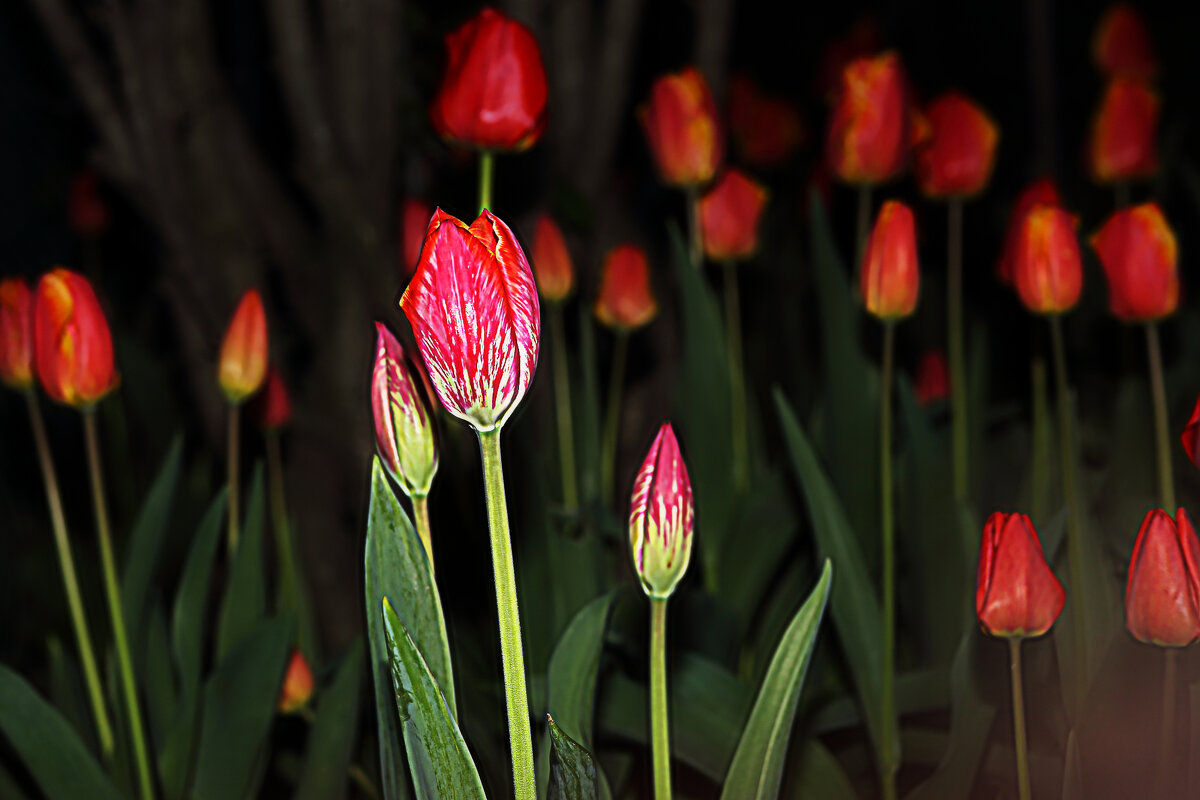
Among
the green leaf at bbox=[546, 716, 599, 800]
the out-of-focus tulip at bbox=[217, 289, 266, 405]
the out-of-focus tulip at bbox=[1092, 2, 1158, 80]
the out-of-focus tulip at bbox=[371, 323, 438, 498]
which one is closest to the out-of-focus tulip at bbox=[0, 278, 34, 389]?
the out-of-focus tulip at bbox=[217, 289, 266, 405]

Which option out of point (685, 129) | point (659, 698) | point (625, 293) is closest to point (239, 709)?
point (659, 698)

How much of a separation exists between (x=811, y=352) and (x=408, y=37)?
0.62m

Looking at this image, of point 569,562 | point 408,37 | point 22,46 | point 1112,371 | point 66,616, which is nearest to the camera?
point 569,562

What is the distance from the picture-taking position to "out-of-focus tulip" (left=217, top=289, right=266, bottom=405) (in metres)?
0.71

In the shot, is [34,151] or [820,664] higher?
[34,151]

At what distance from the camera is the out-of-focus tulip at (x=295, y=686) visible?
27.7 inches

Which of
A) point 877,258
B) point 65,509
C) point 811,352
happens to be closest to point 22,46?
point 65,509

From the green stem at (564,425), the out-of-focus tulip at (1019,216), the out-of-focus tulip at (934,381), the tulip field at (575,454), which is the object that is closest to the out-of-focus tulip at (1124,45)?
the tulip field at (575,454)

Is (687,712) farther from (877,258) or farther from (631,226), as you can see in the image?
(631,226)

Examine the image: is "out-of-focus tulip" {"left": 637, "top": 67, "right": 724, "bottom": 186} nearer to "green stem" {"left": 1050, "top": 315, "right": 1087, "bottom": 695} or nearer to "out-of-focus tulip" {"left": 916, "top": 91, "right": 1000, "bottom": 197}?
"out-of-focus tulip" {"left": 916, "top": 91, "right": 1000, "bottom": 197}

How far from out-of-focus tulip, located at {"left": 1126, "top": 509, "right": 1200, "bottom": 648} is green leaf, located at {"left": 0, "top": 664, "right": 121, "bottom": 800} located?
1.87 ft

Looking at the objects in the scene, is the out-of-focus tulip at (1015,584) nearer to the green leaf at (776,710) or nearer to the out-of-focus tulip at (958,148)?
the green leaf at (776,710)

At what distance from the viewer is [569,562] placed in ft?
2.49

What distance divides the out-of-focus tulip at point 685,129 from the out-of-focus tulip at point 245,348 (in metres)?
0.36
